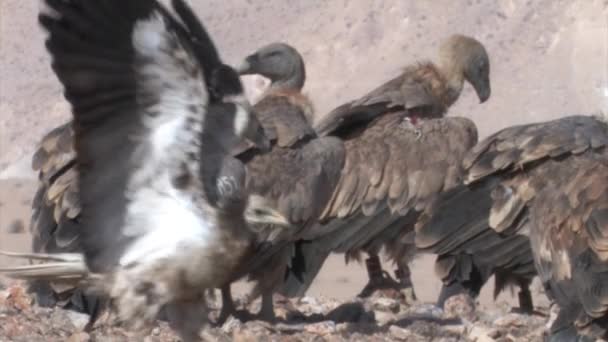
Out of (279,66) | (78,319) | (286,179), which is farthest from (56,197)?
(279,66)

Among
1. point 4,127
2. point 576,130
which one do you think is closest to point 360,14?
point 4,127

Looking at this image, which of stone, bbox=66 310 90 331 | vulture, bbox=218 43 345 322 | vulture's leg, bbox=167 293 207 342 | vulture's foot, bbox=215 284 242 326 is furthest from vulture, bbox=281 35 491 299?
vulture's leg, bbox=167 293 207 342

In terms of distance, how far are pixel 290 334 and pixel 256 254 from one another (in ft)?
2.06

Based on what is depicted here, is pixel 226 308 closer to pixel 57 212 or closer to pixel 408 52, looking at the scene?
pixel 57 212

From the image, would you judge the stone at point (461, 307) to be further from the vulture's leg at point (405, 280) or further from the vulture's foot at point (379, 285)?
the vulture's foot at point (379, 285)

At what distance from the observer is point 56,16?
592 centimetres

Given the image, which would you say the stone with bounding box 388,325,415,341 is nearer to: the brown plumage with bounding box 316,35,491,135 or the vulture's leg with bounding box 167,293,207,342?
the vulture's leg with bounding box 167,293,207,342

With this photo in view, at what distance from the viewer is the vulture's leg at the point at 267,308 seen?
9.48m

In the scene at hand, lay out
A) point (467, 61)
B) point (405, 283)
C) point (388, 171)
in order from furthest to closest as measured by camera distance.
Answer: point (467, 61), point (405, 283), point (388, 171)

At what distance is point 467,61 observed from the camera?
1269 centimetres

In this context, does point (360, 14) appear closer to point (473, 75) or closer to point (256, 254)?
point (473, 75)

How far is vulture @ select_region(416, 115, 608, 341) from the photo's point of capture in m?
8.26

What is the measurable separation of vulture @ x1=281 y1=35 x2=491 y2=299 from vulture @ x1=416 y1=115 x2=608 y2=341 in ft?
3.47

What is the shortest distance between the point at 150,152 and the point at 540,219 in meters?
3.33
